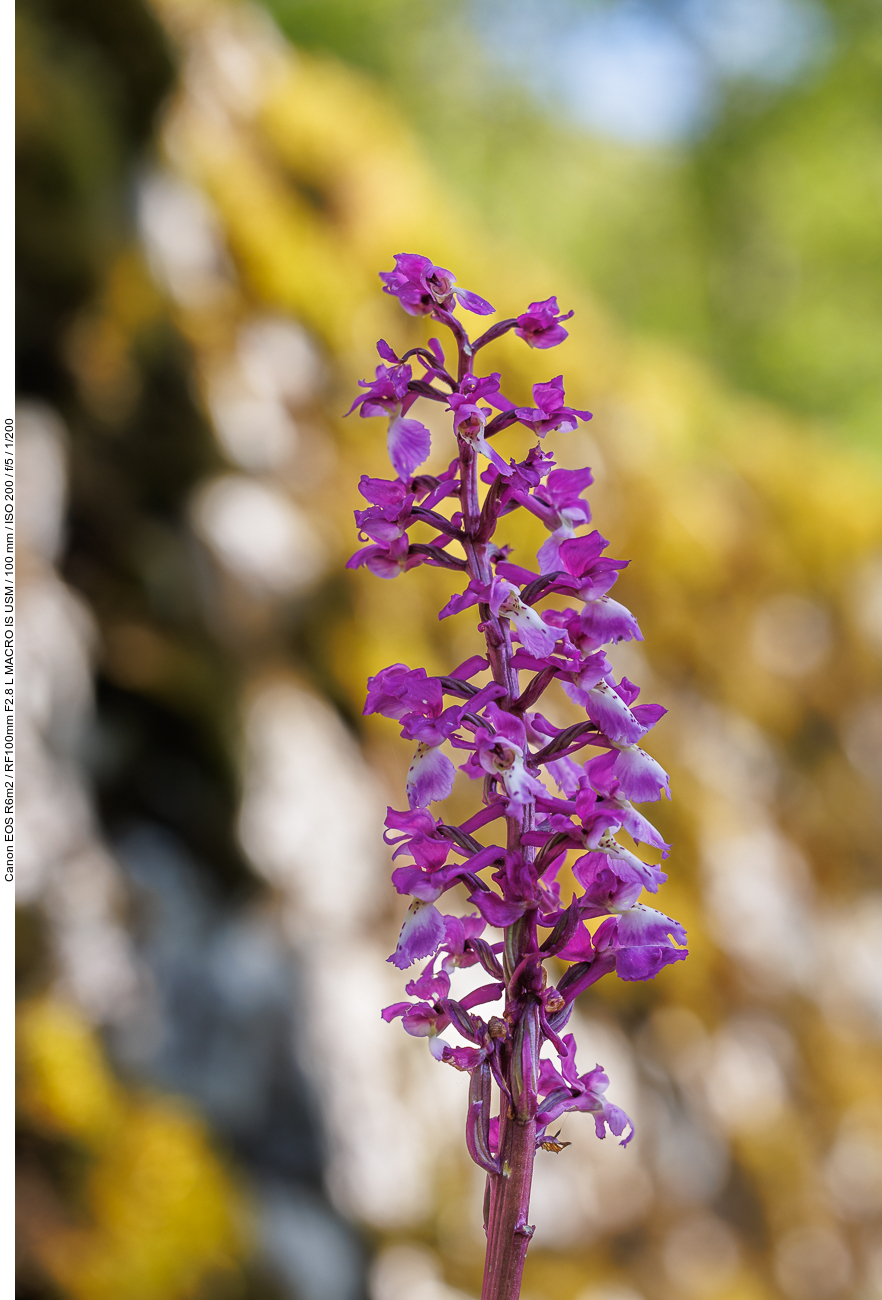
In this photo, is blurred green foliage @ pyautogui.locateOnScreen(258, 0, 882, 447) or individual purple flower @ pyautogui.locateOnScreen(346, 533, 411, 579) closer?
individual purple flower @ pyautogui.locateOnScreen(346, 533, 411, 579)

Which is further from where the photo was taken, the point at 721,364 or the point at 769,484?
the point at 721,364

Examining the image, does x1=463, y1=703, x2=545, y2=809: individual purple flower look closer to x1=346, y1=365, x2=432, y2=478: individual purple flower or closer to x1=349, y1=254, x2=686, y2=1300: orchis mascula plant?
x1=349, y1=254, x2=686, y2=1300: orchis mascula plant

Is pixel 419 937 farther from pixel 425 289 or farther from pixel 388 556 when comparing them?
pixel 425 289

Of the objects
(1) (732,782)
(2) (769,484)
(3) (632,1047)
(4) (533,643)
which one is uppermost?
(2) (769,484)

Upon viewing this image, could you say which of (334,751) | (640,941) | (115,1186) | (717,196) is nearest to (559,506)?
(640,941)

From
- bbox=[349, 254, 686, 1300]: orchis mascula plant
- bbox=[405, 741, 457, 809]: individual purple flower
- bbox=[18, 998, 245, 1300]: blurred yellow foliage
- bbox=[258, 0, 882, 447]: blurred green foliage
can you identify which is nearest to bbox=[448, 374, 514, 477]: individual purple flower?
bbox=[349, 254, 686, 1300]: orchis mascula plant

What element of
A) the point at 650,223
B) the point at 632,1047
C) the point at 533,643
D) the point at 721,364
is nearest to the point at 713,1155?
the point at 632,1047

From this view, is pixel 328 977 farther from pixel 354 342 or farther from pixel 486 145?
pixel 486 145

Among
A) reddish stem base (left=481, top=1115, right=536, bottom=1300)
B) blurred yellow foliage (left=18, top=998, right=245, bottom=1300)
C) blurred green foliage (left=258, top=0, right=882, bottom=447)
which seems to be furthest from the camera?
blurred green foliage (left=258, top=0, right=882, bottom=447)
